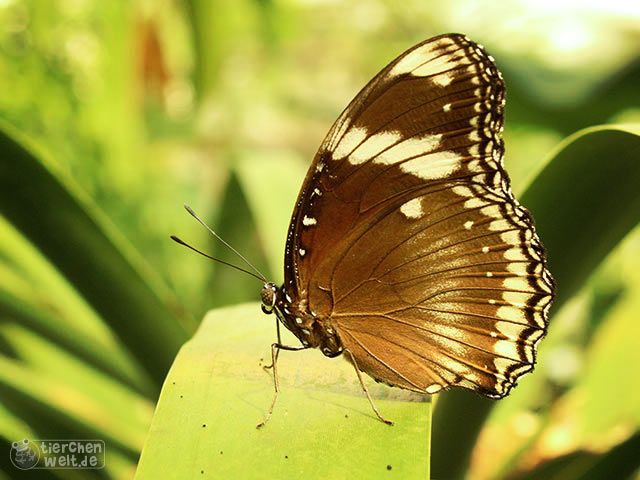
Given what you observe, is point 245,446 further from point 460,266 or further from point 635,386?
point 635,386

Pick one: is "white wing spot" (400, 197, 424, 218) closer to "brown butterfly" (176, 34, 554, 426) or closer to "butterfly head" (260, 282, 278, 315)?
"brown butterfly" (176, 34, 554, 426)

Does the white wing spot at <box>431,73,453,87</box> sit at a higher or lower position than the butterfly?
higher

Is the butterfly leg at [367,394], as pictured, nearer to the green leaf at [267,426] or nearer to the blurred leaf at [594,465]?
the green leaf at [267,426]

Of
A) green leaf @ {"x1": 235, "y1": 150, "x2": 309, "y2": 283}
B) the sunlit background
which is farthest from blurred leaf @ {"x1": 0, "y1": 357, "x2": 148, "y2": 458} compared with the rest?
green leaf @ {"x1": 235, "y1": 150, "x2": 309, "y2": 283}

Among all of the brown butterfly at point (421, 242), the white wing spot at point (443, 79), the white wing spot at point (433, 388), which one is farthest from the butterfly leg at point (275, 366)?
the white wing spot at point (443, 79)

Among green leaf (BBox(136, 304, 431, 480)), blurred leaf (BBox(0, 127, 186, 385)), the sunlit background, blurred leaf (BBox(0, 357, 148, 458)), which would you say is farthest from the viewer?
the sunlit background

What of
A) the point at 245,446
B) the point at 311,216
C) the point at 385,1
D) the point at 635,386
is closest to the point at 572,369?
the point at 635,386

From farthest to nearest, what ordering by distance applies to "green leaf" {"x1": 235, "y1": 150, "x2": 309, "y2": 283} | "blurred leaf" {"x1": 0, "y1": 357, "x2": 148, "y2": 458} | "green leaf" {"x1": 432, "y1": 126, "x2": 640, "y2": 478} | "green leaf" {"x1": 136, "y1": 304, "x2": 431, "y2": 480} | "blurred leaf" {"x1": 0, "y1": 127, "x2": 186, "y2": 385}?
"green leaf" {"x1": 235, "y1": 150, "x2": 309, "y2": 283} < "blurred leaf" {"x1": 0, "y1": 357, "x2": 148, "y2": 458} < "blurred leaf" {"x1": 0, "y1": 127, "x2": 186, "y2": 385} < "green leaf" {"x1": 432, "y1": 126, "x2": 640, "y2": 478} < "green leaf" {"x1": 136, "y1": 304, "x2": 431, "y2": 480}
